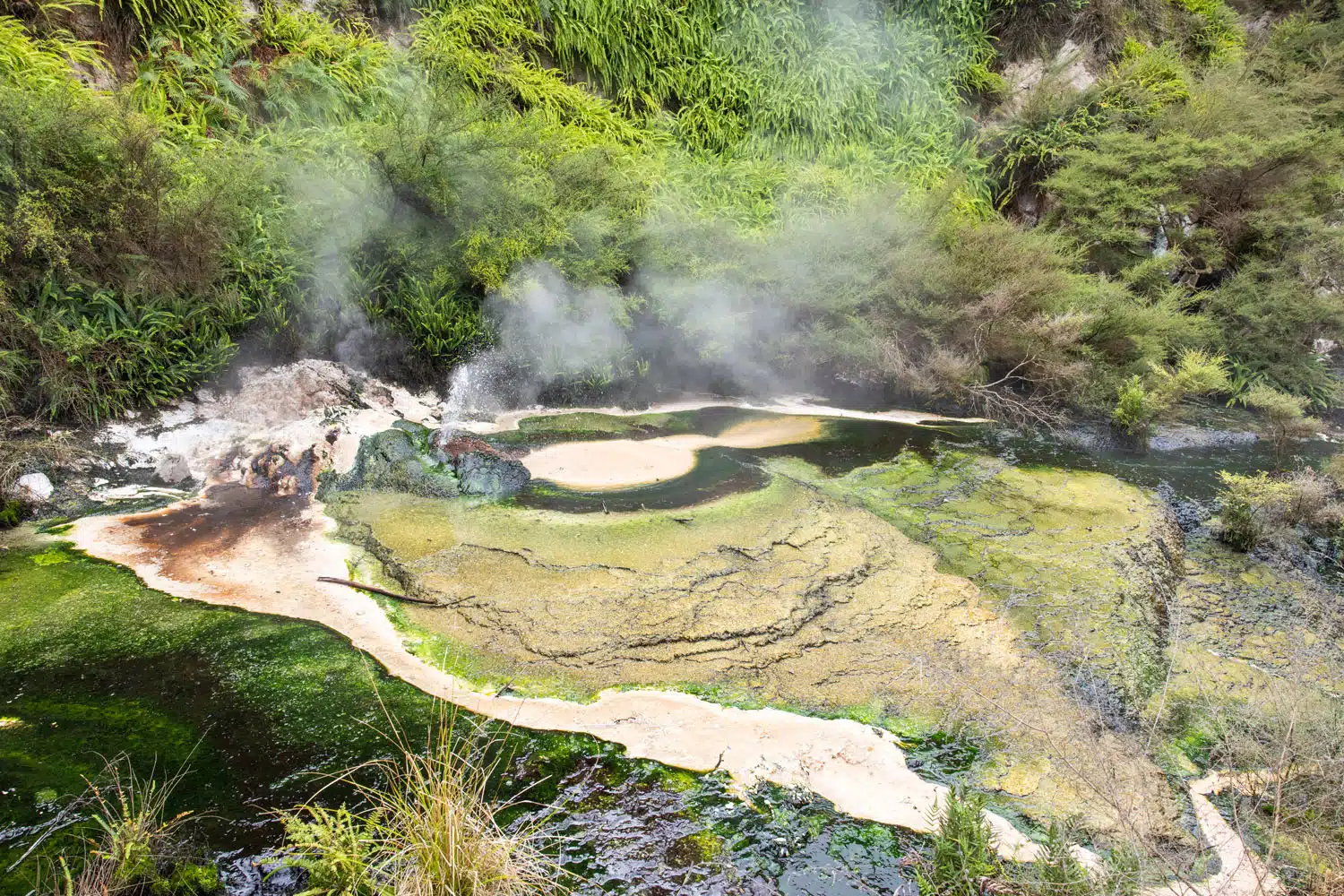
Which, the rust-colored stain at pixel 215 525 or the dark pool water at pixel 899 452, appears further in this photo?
the dark pool water at pixel 899 452

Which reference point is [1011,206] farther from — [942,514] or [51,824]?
[51,824]

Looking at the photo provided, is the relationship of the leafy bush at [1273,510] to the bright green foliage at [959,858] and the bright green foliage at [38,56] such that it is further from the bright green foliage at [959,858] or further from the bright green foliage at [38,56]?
the bright green foliage at [38,56]

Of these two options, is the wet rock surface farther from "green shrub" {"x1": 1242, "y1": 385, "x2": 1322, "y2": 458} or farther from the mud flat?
"green shrub" {"x1": 1242, "y1": 385, "x2": 1322, "y2": 458}

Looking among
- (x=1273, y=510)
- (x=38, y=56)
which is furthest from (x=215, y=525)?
(x=1273, y=510)

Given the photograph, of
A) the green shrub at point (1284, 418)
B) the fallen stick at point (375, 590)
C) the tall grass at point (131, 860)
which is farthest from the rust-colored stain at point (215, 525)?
the green shrub at point (1284, 418)

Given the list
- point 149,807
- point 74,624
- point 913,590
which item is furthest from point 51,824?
point 913,590

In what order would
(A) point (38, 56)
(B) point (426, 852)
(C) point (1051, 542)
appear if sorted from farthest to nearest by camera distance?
(A) point (38, 56) → (C) point (1051, 542) → (B) point (426, 852)

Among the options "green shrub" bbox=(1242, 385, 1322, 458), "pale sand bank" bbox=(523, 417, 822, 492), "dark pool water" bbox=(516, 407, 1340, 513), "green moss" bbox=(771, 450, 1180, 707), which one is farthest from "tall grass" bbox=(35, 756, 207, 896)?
"green shrub" bbox=(1242, 385, 1322, 458)

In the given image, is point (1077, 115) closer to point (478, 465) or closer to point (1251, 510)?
point (1251, 510)
